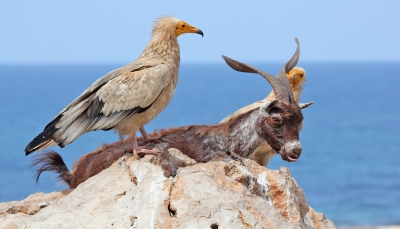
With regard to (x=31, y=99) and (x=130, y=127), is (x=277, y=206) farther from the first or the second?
(x=31, y=99)

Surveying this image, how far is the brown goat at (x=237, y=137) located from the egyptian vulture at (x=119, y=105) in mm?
929

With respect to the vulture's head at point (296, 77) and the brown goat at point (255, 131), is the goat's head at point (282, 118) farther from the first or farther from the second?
the vulture's head at point (296, 77)

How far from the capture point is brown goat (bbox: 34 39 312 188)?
29.6 feet

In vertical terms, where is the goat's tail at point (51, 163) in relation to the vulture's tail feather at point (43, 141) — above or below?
below

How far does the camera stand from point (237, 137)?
31.9 feet

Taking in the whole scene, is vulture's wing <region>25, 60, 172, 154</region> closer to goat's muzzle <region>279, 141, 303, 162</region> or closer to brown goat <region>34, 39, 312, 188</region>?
brown goat <region>34, 39, 312, 188</region>

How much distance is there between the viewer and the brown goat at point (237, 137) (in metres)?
9.02

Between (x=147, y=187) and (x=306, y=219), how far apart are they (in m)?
2.45

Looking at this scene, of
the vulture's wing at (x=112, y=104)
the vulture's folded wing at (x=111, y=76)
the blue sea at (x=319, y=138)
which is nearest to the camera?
the vulture's wing at (x=112, y=104)

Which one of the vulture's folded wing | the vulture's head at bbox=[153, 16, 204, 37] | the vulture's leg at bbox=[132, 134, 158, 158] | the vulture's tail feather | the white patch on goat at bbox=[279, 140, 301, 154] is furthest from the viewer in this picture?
the white patch on goat at bbox=[279, 140, 301, 154]

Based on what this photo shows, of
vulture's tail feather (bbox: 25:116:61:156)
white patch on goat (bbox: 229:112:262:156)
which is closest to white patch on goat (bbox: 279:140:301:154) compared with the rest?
white patch on goat (bbox: 229:112:262:156)

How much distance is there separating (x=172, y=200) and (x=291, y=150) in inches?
103

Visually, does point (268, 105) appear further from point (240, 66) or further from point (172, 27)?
point (172, 27)

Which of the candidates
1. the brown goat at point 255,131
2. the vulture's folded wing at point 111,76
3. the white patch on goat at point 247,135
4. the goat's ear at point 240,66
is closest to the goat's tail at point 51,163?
the brown goat at point 255,131
